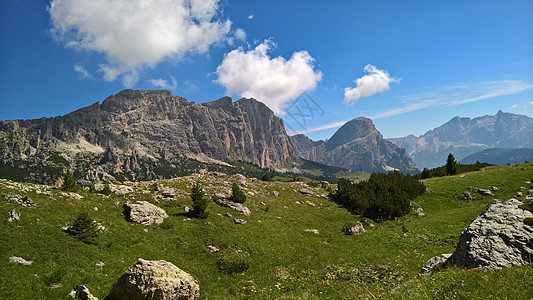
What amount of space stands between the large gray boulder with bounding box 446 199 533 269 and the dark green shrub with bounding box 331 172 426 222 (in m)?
24.7

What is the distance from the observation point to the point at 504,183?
149 ft

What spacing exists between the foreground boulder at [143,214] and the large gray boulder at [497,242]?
93.8 feet

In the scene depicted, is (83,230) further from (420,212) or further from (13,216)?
(420,212)

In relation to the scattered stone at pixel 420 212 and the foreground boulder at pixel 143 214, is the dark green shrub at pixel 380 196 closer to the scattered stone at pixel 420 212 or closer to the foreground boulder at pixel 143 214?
the scattered stone at pixel 420 212

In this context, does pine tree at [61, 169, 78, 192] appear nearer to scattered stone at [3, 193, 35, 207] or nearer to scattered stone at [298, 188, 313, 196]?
scattered stone at [3, 193, 35, 207]

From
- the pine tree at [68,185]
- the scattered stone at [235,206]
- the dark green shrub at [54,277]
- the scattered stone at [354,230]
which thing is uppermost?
the pine tree at [68,185]

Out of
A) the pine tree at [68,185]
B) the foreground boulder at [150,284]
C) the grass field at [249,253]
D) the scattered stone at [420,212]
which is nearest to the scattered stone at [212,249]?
the grass field at [249,253]

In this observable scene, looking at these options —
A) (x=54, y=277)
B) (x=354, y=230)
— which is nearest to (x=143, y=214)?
(x=54, y=277)

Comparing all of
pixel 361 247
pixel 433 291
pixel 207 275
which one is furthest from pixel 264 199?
→ pixel 433 291

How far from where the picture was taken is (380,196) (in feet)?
131

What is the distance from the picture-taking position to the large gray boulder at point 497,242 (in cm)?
1082

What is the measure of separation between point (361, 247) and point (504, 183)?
44.2 metres

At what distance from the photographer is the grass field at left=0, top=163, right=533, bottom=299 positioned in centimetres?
945

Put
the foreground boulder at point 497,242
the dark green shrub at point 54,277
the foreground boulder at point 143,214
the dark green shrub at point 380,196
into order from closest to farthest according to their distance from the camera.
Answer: the foreground boulder at point 497,242, the dark green shrub at point 54,277, the foreground boulder at point 143,214, the dark green shrub at point 380,196
